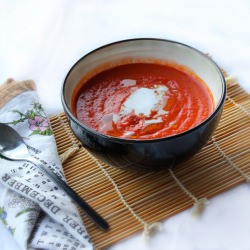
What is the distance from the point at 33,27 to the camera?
5.52 feet

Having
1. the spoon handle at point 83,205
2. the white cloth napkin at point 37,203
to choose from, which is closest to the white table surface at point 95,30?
the white cloth napkin at point 37,203

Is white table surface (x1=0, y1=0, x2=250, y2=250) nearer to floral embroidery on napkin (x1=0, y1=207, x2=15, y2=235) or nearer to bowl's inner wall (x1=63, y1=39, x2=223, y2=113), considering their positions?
bowl's inner wall (x1=63, y1=39, x2=223, y2=113)

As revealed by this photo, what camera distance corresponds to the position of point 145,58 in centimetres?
121

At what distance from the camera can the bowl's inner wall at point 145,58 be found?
3.60ft

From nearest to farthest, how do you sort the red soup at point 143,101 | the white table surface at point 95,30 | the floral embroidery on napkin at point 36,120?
the red soup at point 143,101, the floral embroidery on napkin at point 36,120, the white table surface at point 95,30

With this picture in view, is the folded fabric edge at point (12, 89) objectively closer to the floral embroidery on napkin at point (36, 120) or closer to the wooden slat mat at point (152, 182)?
the floral embroidery on napkin at point (36, 120)

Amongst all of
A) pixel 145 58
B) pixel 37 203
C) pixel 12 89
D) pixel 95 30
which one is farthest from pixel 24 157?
pixel 95 30

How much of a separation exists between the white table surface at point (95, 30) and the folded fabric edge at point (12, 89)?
0.07 meters

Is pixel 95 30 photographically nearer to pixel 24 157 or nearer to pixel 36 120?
pixel 36 120

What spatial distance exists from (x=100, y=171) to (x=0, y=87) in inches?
16.0

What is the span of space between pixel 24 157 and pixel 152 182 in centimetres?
29

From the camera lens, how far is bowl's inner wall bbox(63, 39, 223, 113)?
1.10 metres

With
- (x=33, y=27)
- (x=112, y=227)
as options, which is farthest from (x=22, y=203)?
(x=33, y=27)

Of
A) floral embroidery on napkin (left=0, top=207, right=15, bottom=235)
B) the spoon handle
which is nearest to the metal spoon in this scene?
the spoon handle
